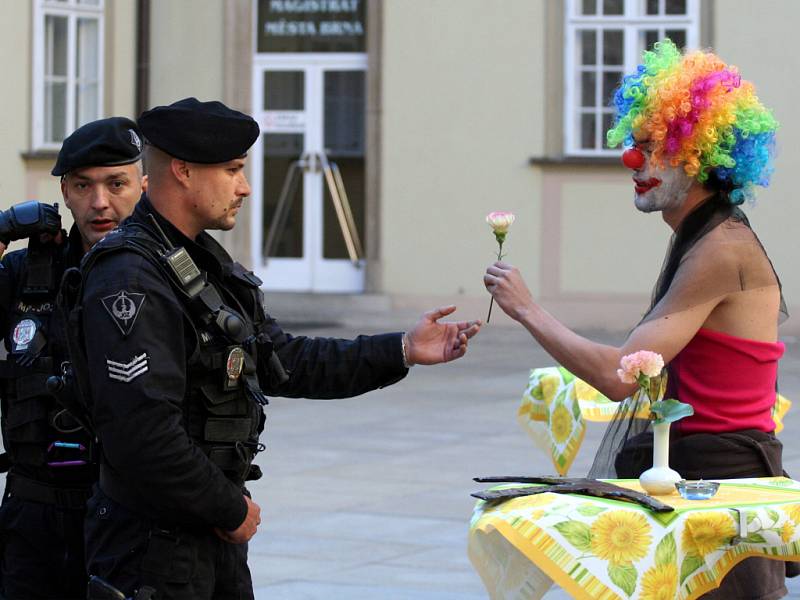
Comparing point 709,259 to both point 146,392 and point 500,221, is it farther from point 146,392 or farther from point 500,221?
point 146,392

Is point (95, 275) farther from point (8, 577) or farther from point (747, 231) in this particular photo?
point (747, 231)

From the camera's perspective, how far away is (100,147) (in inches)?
177

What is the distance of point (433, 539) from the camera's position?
7602 mm

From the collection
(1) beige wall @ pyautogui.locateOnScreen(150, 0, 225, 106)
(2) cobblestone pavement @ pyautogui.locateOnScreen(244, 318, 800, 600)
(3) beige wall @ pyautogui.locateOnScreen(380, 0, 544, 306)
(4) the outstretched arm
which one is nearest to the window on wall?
(3) beige wall @ pyautogui.locateOnScreen(380, 0, 544, 306)

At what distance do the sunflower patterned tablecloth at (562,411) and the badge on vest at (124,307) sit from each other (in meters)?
2.86

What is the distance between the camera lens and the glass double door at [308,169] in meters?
18.0

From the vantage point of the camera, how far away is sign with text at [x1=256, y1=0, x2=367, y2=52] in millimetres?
17859

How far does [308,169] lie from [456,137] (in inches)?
69.9

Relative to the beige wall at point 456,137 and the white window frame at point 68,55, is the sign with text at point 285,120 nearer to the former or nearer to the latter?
the beige wall at point 456,137

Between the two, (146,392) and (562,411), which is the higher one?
(146,392)

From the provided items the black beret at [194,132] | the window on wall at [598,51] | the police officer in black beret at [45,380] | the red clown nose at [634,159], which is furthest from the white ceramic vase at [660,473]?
the window on wall at [598,51]

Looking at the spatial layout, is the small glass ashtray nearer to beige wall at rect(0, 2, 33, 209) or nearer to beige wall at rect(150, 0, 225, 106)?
beige wall at rect(150, 0, 225, 106)

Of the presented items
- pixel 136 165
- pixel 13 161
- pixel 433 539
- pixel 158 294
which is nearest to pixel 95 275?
pixel 158 294

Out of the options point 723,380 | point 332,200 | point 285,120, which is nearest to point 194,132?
point 723,380
